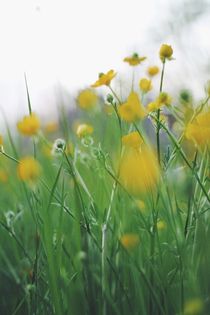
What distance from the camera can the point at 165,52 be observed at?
1003 mm

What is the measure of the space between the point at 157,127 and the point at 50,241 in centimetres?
25

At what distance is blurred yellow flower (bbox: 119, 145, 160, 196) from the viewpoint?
2.70 feet

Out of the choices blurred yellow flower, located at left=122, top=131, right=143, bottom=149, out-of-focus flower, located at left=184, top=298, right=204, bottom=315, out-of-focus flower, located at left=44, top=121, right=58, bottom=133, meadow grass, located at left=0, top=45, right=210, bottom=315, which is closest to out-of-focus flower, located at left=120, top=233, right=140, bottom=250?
meadow grass, located at left=0, top=45, right=210, bottom=315

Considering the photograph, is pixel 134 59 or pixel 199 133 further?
pixel 134 59

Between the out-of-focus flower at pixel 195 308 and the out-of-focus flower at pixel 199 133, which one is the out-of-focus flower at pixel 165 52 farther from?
the out-of-focus flower at pixel 195 308

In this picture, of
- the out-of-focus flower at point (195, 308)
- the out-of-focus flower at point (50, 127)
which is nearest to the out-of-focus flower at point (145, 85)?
the out-of-focus flower at point (195, 308)

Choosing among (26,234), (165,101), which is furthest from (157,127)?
(26,234)

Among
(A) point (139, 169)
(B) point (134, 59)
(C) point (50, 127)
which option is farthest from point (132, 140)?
(C) point (50, 127)

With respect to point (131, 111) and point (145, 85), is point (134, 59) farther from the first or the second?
point (131, 111)

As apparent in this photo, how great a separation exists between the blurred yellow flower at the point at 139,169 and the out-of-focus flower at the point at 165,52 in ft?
0.59

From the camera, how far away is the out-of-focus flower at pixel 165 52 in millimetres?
1002

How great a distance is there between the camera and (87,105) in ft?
4.02

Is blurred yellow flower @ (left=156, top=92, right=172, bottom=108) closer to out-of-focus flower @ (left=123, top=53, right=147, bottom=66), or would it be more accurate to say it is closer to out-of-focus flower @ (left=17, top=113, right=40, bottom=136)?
out-of-focus flower @ (left=17, top=113, right=40, bottom=136)

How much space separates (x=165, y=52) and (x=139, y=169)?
276mm
